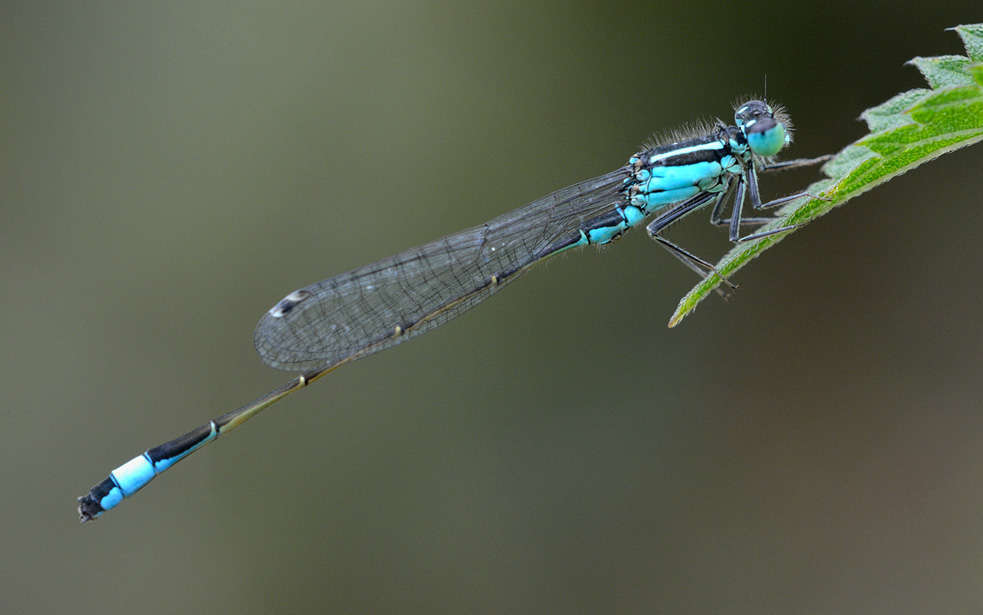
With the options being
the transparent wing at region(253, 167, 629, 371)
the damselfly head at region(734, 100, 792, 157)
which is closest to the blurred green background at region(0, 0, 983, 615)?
the transparent wing at region(253, 167, 629, 371)

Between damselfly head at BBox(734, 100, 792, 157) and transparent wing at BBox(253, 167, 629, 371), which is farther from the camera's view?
transparent wing at BBox(253, 167, 629, 371)

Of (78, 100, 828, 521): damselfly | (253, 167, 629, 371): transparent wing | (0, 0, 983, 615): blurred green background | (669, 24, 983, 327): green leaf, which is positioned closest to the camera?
(669, 24, 983, 327): green leaf

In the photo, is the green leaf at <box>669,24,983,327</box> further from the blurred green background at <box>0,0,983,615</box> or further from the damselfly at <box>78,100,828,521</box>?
the blurred green background at <box>0,0,983,615</box>

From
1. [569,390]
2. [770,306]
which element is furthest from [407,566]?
[770,306]

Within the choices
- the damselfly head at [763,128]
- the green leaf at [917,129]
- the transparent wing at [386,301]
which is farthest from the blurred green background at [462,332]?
the green leaf at [917,129]

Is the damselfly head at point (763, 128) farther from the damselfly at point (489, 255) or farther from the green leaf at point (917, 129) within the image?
the green leaf at point (917, 129)

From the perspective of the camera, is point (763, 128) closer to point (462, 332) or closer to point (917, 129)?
point (917, 129)
